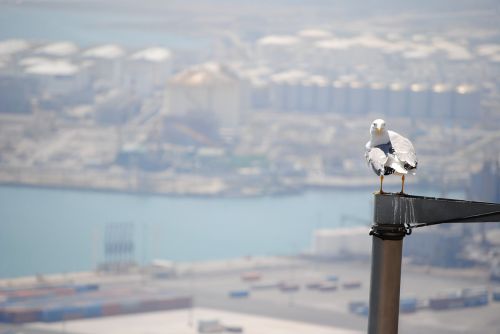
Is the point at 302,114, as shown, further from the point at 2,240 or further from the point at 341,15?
the point at 2,240

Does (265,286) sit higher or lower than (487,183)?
lower

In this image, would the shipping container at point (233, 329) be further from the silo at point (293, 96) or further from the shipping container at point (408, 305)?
the silo at point (293, 96)

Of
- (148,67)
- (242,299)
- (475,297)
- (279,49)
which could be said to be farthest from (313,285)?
(148,67)

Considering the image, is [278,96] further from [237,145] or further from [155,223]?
[155,223]

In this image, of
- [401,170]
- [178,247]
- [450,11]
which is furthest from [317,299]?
[401,170]

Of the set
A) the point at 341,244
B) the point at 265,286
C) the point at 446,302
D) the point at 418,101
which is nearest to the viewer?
the point at 446,302
